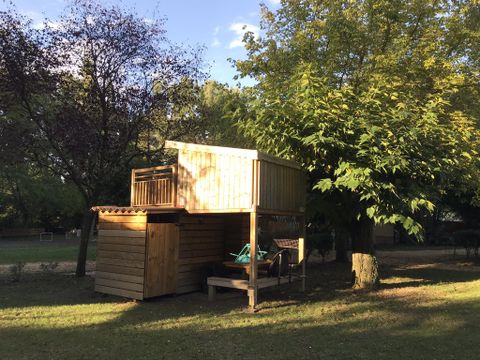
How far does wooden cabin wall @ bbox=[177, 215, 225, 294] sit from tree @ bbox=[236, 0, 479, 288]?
270 centimetres

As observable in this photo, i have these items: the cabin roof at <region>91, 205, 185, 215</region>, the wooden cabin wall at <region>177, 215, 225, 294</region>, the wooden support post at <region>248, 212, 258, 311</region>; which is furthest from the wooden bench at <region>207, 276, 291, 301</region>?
the cabin roof at <region>91, 205, 185, 215</region>

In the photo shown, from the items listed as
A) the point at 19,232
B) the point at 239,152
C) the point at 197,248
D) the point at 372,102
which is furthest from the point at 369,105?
the point at 19,232

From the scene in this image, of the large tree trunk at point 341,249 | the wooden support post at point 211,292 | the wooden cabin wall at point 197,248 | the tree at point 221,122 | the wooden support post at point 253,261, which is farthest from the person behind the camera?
the large tree trunk at point 341,249

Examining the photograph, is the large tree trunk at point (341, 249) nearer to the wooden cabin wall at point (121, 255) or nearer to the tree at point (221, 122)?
the tree at point (221, 122)

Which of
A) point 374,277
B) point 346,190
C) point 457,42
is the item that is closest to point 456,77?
point 457,42

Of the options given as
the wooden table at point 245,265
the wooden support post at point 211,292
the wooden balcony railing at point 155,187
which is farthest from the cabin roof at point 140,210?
the wooden support post at point 211,292

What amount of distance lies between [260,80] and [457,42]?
7.04 metres

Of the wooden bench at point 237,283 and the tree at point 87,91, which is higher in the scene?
the tree at point 87,91

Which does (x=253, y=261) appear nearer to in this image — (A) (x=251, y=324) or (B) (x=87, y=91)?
(A) (x=251, y=324)

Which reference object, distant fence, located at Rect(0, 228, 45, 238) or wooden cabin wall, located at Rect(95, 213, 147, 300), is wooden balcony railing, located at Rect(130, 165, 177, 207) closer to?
wooden cabin wall, located at Rect(95, 213, 147, 300)

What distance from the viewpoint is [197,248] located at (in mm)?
12438

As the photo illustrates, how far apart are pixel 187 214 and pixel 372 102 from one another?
17.2 ft

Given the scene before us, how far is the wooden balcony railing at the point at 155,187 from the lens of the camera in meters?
12.0

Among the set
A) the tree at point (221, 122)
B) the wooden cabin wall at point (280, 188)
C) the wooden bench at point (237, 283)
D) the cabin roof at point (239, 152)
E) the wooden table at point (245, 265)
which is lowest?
the wooden bench at point (237, 283)
